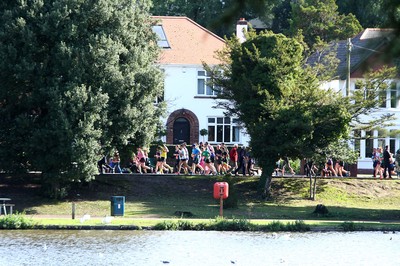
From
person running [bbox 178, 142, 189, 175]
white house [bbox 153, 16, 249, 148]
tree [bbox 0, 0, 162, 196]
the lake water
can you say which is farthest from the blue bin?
white house [bbox 153, 16, 249, 148]

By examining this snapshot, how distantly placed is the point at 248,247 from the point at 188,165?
23.1m

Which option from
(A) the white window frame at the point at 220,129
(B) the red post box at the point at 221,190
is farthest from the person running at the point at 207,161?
(A) the white window frame at the point at 220,129

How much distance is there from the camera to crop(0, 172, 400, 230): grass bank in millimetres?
36969

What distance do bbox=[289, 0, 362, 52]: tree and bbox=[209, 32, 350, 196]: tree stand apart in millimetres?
30706

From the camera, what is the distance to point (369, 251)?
27578 millimetres

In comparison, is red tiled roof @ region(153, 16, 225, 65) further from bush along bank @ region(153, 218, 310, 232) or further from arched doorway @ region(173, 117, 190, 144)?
bush along bank @ region(153, 218, 310, 232)

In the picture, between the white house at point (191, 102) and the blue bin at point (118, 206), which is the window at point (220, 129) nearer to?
the white house at point (191, 102)

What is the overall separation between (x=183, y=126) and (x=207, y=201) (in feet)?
69.7

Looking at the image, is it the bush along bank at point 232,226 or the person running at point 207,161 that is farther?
the person running at point 207,161

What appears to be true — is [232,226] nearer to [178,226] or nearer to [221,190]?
[178,226]

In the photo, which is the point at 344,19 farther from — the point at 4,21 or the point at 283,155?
the point at 4,21

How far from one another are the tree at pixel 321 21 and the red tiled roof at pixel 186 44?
12.0 meters

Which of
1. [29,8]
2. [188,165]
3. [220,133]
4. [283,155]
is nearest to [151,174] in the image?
[188,165]

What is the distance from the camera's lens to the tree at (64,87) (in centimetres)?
3988
